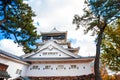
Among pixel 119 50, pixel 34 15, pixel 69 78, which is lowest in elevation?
pixel 69 78

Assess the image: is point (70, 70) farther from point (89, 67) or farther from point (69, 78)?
point (89, 67)

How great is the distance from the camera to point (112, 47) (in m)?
18.0

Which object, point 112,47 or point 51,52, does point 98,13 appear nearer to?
point 112,47

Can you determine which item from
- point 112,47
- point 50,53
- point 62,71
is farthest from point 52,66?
point 112,47

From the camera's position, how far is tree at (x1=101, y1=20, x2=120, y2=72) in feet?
57.8

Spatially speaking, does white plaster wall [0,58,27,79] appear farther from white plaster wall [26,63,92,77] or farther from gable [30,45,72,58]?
gable [30,45,72,58]

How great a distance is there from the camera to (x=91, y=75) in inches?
898

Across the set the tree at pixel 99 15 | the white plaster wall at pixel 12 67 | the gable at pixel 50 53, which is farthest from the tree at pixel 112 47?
the white plaster wall at pixel 12 67

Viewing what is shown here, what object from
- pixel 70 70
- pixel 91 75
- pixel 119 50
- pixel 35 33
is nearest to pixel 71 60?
pixel 70 70

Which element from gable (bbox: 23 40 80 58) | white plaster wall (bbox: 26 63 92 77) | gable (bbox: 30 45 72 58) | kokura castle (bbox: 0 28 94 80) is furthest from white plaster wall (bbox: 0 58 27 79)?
gable (bbox: 30 45 72 58)

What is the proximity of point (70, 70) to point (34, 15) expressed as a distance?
1233 centimetres

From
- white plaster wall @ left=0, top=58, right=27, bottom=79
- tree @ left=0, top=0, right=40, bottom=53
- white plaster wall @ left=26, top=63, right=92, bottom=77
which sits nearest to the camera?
tree @ left=0, top=0, right=40, bottom=53

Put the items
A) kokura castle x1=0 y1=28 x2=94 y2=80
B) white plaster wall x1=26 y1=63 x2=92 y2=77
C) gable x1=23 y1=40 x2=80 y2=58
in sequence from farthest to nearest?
gable x1=23 y1=40 x2=80 y2=58 → white plaster wall x1=26 y1=63 x2=92 y2=77 → kokura castle x1=0 y1=28 x2=94 y2=80

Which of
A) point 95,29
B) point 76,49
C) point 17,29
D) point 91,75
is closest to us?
point 17,29
